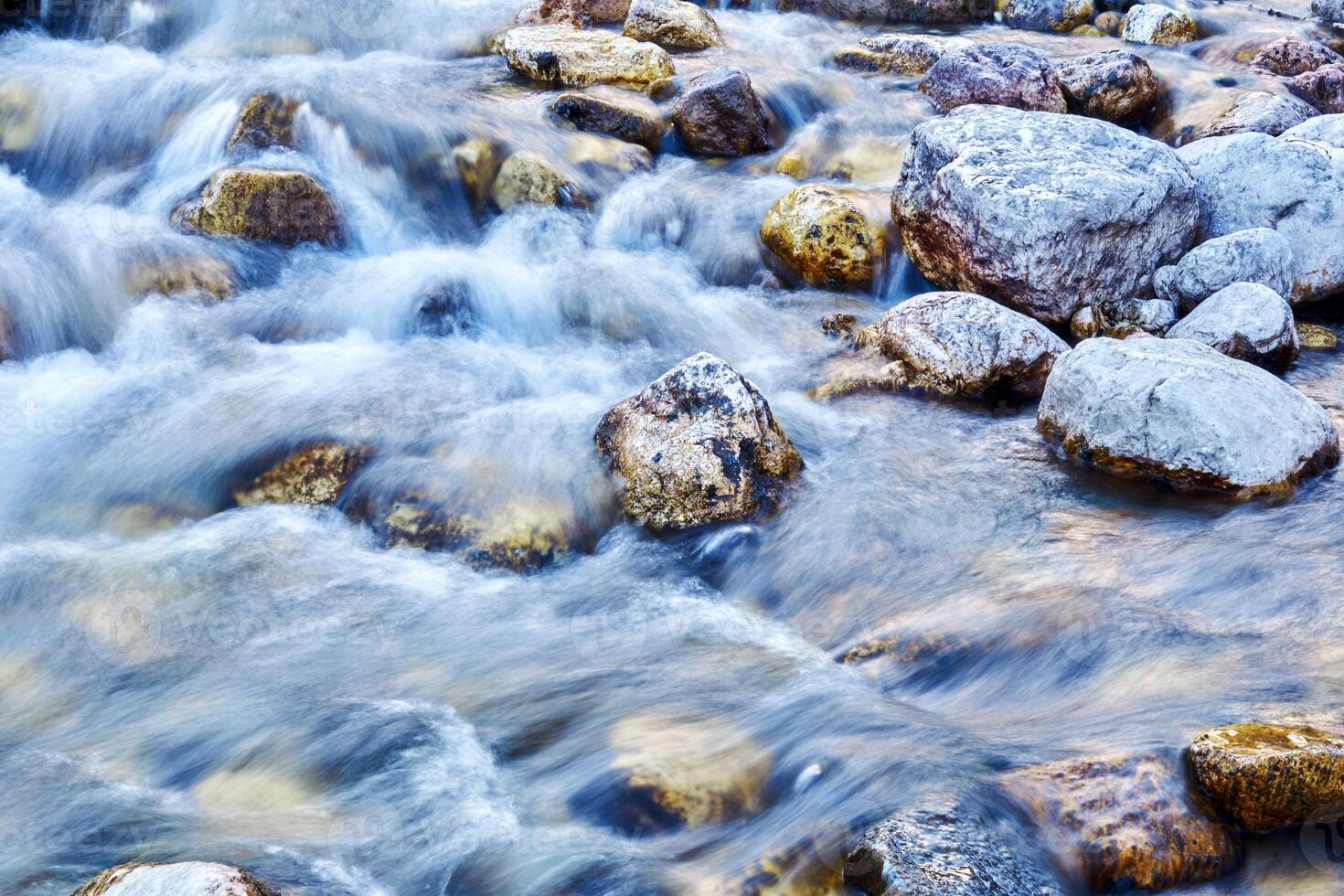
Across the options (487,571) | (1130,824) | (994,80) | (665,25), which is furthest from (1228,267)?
(665,25)

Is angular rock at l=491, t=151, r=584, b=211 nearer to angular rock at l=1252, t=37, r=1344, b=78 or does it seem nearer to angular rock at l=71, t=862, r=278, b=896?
angular rock at l=71, t=862, r=278, b=896

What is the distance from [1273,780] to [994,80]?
786 centimetres

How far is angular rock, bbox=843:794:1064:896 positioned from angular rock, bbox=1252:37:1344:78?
10.7 meters

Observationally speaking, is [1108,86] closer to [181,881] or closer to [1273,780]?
[1273,780]

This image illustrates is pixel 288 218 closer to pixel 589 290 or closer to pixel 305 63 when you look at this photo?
pixel 589 290

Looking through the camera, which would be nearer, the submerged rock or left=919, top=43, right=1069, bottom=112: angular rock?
the submerged rock

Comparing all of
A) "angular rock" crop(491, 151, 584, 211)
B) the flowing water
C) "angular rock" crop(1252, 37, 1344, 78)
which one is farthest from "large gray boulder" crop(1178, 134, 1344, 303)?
"angular rock" crop(491, 151, 584, 211)

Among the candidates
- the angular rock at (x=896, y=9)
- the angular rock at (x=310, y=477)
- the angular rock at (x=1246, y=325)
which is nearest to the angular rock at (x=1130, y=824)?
the angular rock at (x=310, y=477)

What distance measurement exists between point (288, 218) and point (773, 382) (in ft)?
11.8

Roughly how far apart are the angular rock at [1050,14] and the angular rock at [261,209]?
29.5ft

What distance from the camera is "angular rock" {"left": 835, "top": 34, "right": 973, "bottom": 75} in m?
11.1

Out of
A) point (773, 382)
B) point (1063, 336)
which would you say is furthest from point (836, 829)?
point (1063, 336)

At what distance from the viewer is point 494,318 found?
7.41 m

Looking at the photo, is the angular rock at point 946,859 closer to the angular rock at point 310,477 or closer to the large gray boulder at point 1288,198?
the angular rock at point 310,477
